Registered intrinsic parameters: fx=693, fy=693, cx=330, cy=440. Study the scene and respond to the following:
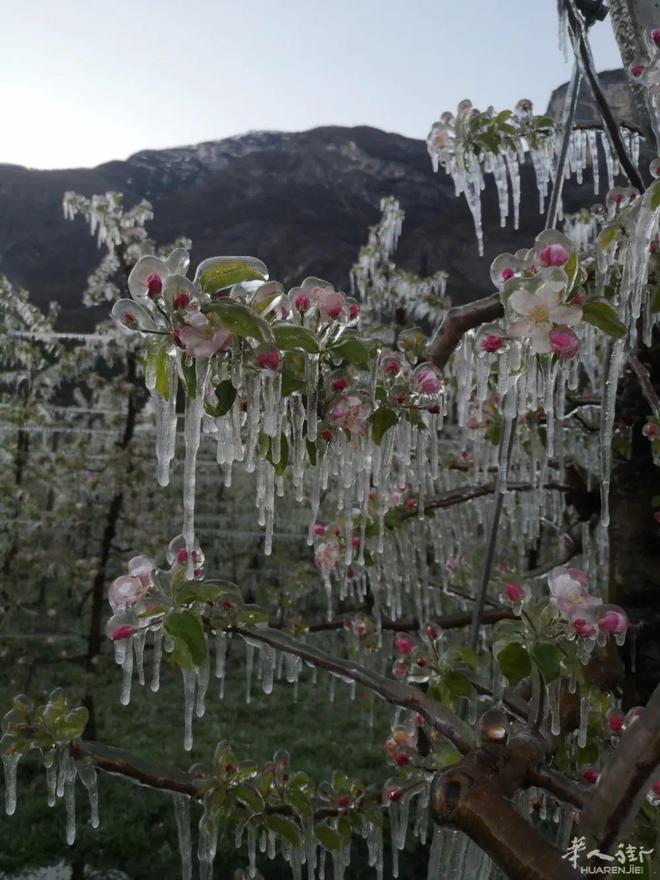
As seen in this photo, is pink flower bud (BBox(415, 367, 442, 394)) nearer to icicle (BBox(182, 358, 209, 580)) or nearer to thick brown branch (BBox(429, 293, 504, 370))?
thick brown branch (BBox(429, 293, 504, 370))

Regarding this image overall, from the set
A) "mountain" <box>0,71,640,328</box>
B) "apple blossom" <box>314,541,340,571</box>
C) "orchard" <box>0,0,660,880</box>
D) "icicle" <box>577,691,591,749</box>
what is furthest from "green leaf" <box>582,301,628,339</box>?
"mountain" <box>0,71,640,328</box>

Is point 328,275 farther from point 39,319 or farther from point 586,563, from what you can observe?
point 586,563

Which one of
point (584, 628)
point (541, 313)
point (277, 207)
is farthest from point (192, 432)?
point (277, 207)

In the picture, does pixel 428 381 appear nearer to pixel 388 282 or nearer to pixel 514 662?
pixel 514 662

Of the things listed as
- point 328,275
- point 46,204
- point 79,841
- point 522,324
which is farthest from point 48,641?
point 46,204

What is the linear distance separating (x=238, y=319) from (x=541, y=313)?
35 cm

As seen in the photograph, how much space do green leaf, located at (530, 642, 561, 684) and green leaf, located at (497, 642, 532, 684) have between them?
0.06ft

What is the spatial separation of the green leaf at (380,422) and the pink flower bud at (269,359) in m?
0.27

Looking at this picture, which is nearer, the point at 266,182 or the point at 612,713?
the point at 612,713

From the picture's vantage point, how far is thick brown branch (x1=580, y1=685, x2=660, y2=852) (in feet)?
2.00

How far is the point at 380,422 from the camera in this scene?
976 millimetres

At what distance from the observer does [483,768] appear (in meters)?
0.75

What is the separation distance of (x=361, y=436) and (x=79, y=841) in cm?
317

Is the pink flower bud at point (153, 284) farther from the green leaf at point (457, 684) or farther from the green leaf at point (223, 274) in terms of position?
the green leaf at point (457, 684)
